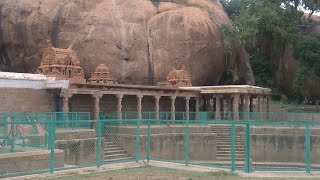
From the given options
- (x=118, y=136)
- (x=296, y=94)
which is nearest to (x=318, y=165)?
(x=118, y=136)

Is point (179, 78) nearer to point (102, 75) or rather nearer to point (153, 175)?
point (102, 75)

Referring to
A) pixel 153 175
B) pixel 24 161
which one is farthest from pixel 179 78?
pixel 24 161

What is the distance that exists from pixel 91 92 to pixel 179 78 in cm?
1082

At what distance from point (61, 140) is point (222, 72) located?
26333 mm

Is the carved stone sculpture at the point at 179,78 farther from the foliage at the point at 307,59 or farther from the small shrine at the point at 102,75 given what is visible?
the foliage at the point at 307,59

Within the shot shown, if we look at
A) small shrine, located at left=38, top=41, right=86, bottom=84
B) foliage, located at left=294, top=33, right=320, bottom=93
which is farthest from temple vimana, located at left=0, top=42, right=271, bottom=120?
foliage, located at left=294, top=33, right=320, bottom=93

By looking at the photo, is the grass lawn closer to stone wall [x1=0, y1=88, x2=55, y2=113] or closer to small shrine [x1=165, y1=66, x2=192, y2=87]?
stone wall [x1=0, y1=88, x2=55, y2=113]

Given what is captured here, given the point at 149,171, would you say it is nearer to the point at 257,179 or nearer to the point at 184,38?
the point at 257,179

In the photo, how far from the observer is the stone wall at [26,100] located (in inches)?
1009

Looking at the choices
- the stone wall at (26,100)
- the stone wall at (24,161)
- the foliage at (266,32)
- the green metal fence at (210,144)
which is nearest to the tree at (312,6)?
the foliage at (266,32)

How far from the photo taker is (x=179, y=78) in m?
37.1

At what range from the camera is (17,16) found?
41500 millimetres

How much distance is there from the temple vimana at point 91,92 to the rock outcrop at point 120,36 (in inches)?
87.1

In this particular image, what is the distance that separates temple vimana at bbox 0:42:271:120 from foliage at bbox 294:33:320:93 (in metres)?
5.38
